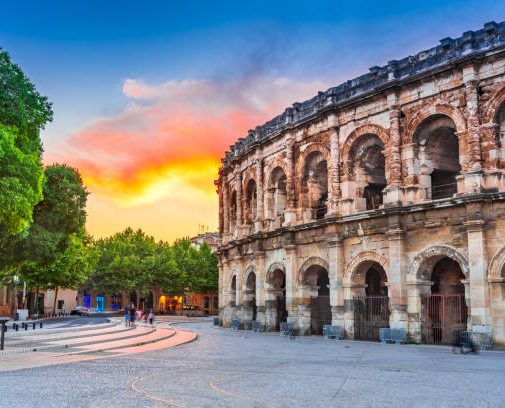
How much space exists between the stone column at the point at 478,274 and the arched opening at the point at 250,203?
15.7 metres

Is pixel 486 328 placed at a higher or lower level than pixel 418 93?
lower

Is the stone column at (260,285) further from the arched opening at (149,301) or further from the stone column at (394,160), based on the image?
the arched opening at (149,301)

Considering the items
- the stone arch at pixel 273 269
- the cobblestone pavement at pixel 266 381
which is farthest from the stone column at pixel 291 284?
the cobblestone pavement at pixel 266 381

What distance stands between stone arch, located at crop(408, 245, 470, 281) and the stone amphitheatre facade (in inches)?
2.0

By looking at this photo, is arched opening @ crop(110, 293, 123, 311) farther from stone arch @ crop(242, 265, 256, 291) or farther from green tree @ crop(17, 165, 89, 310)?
green tree @ crop(17, 165, 89, 310)

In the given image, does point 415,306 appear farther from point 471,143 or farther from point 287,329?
point 287,329

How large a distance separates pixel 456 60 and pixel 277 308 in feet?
48.9

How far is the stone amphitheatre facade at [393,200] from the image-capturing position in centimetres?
2064

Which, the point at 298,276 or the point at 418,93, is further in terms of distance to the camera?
the point at 298,276

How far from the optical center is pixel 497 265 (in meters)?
19.8

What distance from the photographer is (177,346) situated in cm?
2131

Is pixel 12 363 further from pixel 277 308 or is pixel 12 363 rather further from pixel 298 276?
pixel 277 308

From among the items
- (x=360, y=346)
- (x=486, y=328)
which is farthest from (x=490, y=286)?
(x=360, y=346)

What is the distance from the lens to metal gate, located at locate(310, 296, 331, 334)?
27406 mm
